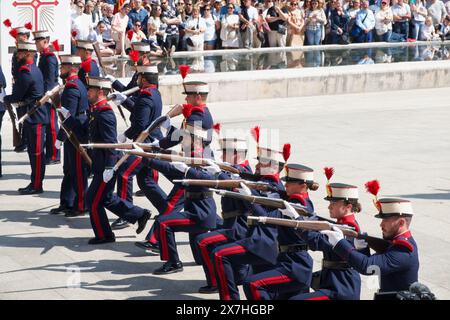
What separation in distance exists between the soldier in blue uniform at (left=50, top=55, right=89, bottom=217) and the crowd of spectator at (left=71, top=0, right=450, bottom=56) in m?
6.82

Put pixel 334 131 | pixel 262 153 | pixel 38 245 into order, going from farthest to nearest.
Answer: pixel 334 131 → pixel 38 245 → pixel 262 153

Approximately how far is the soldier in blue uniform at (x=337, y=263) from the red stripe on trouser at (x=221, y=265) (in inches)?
34.4

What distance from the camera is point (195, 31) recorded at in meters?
21.7

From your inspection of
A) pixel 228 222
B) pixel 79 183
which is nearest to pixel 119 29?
pixel 79 183

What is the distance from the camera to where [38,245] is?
10.5m

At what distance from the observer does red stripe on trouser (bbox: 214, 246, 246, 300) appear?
8.22 m

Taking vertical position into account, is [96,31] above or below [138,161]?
above

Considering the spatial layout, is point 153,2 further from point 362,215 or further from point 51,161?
point 362,215

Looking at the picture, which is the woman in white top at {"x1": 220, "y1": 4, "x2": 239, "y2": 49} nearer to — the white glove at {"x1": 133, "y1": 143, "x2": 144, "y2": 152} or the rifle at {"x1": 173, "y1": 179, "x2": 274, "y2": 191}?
the white glove at {"x1": 133, "y1": 143, "x2": 144, "y2": 152}

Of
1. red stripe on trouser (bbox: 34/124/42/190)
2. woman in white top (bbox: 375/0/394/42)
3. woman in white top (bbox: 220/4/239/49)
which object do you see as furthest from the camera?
→ woman in white top (bbox: 375/0/394/42)

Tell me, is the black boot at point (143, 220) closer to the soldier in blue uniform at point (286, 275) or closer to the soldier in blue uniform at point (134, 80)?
the soldier in blue uniform at point (134, 80)

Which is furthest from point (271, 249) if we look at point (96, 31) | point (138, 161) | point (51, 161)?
point (96, 31)

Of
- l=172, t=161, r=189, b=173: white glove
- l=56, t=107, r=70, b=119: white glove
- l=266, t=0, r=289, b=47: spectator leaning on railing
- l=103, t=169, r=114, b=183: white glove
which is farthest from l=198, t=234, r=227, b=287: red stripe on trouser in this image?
l=266, t=0, r=289, b=47: spectator leaning on railing

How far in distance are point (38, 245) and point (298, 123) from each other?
7.91m
